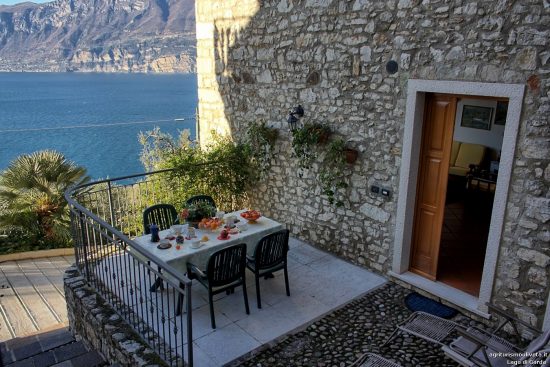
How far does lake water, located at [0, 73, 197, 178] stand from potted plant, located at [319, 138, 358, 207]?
19.5 feet

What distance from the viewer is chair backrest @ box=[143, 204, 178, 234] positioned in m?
5.57

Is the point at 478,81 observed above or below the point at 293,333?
above

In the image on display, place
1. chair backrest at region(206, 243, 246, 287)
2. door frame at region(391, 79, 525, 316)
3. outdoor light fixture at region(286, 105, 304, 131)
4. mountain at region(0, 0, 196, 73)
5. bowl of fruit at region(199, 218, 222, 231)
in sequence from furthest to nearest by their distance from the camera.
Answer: mountain at region(0, 0, 196, 73) → outdoor light fixture at region(286, 105, 304, 131) → bowl of fruit at region(199, 218, 222, 231) → chair backrest at region(206, 243, 246, 287) → door frame at region(391, 79, 525, 316)

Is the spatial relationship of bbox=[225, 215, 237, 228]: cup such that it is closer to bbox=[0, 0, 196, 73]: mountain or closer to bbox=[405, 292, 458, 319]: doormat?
bbox=[405, 292, 458, 319]: doormat

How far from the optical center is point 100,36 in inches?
4097

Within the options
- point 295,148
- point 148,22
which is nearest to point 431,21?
point 295,148

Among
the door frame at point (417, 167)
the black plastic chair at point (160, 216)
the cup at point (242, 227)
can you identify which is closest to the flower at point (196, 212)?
the cup at point (242, 227)

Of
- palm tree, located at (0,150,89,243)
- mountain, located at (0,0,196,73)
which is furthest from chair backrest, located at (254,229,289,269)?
mountain, located at (0,0,196,73)

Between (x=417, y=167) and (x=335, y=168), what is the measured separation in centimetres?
114

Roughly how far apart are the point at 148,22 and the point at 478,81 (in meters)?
109

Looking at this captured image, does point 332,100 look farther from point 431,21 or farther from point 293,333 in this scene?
point 293,333

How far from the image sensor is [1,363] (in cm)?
462

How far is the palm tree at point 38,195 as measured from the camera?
8.09 metres

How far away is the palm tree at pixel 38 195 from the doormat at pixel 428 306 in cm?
663
